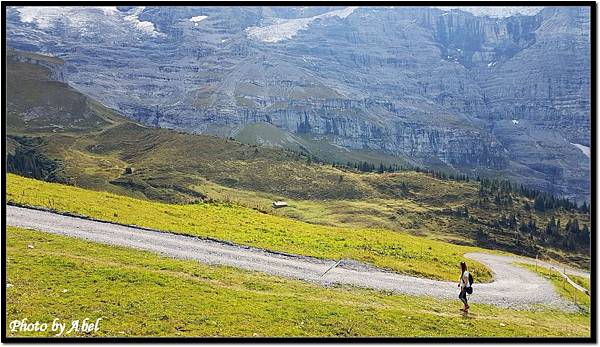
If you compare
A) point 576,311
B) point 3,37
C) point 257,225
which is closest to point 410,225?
point 257,225

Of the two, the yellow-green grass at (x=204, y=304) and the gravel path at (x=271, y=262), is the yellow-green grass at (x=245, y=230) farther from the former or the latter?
the yellow-green grass at (x=204, y=304)

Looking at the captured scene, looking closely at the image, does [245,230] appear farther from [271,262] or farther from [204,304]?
[204,304]

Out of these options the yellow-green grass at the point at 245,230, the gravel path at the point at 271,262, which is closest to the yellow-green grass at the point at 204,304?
the gravel path at the point at 271,262

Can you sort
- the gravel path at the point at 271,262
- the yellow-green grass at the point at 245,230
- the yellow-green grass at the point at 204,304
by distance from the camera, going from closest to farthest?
the yellow-green grass at the point at 204,304 → the gravel path at the point at 271,262 → the yellow-green grass at the point at 245,230

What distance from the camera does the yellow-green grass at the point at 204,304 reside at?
941 inches

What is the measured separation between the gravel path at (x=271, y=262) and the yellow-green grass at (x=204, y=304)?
2.08 m

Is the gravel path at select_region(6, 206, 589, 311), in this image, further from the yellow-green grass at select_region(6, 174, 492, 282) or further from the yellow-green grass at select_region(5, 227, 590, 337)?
the yellow-green grass at select_region(6, 174, 492, 282)

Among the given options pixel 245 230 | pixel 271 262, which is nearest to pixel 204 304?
pixel 271 262

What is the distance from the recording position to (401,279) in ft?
127

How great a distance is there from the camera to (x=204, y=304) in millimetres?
26438

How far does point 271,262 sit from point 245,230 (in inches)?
553

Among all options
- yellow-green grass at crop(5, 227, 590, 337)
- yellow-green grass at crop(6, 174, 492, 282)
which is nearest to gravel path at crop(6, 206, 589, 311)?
yellow-green grass at crop(5, 227, 590, 337)

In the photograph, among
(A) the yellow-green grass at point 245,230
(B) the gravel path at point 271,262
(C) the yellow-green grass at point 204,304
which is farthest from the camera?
(A) the yellow-green grass at point 245,230

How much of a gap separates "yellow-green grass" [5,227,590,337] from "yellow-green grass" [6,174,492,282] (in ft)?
35.6
